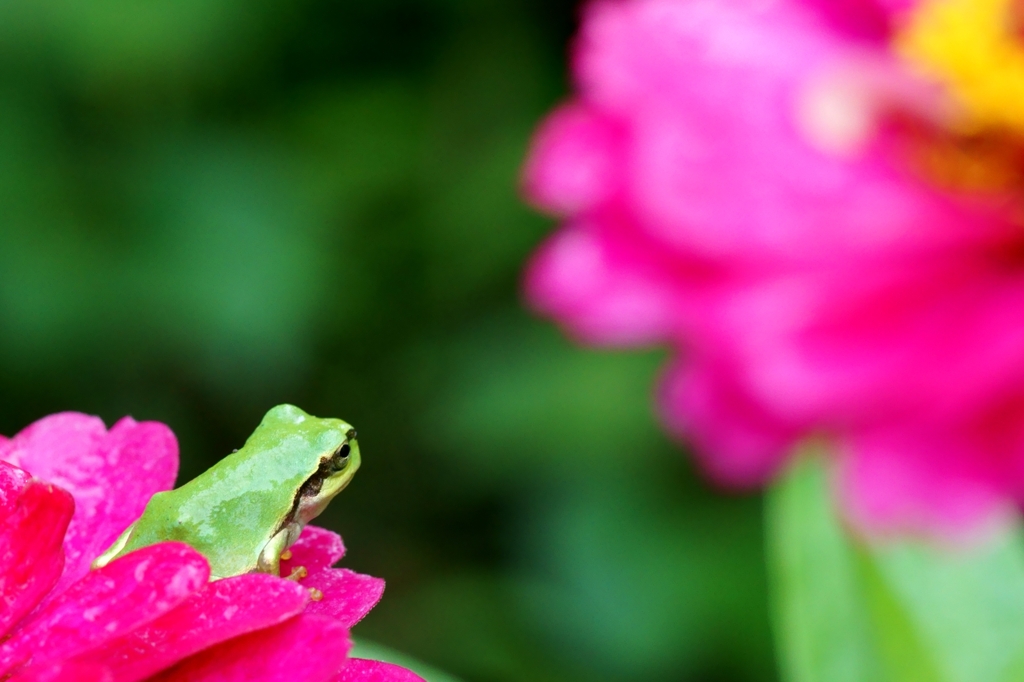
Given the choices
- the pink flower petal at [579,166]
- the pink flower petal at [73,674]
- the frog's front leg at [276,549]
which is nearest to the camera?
the pink flower petal at [73,674]

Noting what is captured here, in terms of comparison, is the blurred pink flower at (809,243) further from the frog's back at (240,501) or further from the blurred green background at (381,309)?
the blurred green background at (381,309)

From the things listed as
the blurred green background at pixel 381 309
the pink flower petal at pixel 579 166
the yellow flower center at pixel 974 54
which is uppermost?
the yellow flower center at pixel 974 54

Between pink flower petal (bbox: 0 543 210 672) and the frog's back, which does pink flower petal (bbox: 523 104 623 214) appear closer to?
the frog's back

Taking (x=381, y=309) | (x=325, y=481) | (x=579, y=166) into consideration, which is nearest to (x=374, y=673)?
(x=325, y=481)

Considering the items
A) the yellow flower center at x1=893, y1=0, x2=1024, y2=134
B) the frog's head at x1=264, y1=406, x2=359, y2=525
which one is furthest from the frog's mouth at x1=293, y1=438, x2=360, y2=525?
the yellow flower center at x1=893, y1=0, x2=1024, y2=134

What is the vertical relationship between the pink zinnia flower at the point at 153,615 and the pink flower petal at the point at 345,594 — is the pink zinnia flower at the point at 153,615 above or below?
above

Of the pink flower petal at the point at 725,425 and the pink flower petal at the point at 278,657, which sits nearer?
the pink flower petal at the point at 278,657

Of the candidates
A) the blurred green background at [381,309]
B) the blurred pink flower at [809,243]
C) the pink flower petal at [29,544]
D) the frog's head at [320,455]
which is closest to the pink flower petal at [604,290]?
the blurred pink flower at [809,243]
